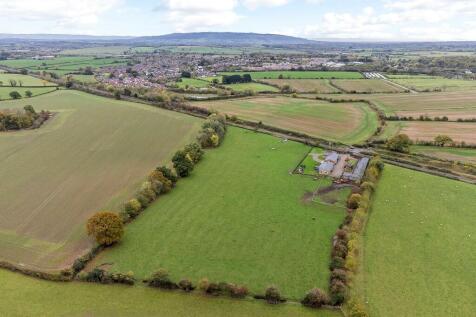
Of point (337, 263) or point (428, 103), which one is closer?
point (337, 263)

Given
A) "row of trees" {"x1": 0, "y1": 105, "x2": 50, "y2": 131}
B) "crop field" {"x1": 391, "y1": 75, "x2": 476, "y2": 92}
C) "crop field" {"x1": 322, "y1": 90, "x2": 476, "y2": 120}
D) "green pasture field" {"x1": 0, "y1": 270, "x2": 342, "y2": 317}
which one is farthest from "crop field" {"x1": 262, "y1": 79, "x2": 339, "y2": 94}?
"green pasture field" {"x1": 0, "y1": 270, "x2": 342, "y2": 317}

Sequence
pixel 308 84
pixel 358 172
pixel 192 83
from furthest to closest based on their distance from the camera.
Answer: pixel 308 84 → pixel 192 83 → pixel 358 172

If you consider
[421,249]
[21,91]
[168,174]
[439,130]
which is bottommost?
[421,249]

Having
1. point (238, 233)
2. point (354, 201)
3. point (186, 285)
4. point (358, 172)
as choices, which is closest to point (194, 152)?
point (238, 233)

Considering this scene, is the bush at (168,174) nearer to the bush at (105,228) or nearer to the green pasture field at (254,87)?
the bush at (105,228)

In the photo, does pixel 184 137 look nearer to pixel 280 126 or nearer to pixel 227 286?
pixel 280 126

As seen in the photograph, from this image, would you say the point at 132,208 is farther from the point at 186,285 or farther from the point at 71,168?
the point at 71,168

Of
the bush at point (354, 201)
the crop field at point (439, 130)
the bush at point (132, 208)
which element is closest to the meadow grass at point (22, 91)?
the bush at point (132, 208)
